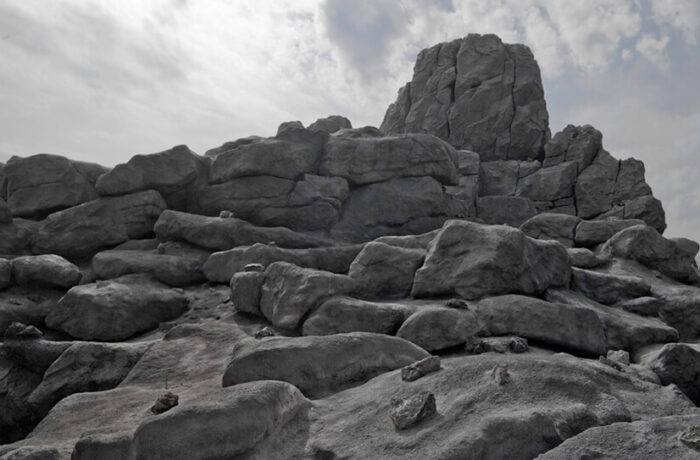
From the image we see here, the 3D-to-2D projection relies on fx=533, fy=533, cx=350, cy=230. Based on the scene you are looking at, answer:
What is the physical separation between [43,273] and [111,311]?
5.22 meters

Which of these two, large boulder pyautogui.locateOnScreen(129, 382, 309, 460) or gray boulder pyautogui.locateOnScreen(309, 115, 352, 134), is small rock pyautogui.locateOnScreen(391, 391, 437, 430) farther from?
gray boulder pyautogui.locateOnScreen(309, 115, 352, 134)

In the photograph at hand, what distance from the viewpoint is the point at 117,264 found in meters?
22.7

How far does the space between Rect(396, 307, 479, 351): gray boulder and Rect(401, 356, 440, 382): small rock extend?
2.96 meters

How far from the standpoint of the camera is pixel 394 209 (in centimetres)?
3033

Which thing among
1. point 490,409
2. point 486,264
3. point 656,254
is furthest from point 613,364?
point 656,254

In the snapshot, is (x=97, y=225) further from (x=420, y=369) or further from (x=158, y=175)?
(x=420, y=369)

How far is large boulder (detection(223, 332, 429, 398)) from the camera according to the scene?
10.6m

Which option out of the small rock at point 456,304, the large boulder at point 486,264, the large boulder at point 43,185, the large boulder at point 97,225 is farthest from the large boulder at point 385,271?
the large boulder at point 43,185

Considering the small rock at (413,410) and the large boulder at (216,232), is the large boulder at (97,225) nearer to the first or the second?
the large boulder at (216,232)

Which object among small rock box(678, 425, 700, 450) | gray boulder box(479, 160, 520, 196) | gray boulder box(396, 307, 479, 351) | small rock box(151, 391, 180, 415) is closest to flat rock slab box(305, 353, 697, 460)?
small rock box(678, 425, 700, 450)

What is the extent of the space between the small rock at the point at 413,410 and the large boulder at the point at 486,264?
737 cm

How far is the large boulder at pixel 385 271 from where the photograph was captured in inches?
675

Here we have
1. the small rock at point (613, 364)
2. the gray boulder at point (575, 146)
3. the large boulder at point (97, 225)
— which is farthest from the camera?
the gray boulder at point (575, 146)

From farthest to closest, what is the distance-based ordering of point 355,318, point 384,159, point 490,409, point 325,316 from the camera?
point 384,159
point 325,316
point 355,318
point 490,409
